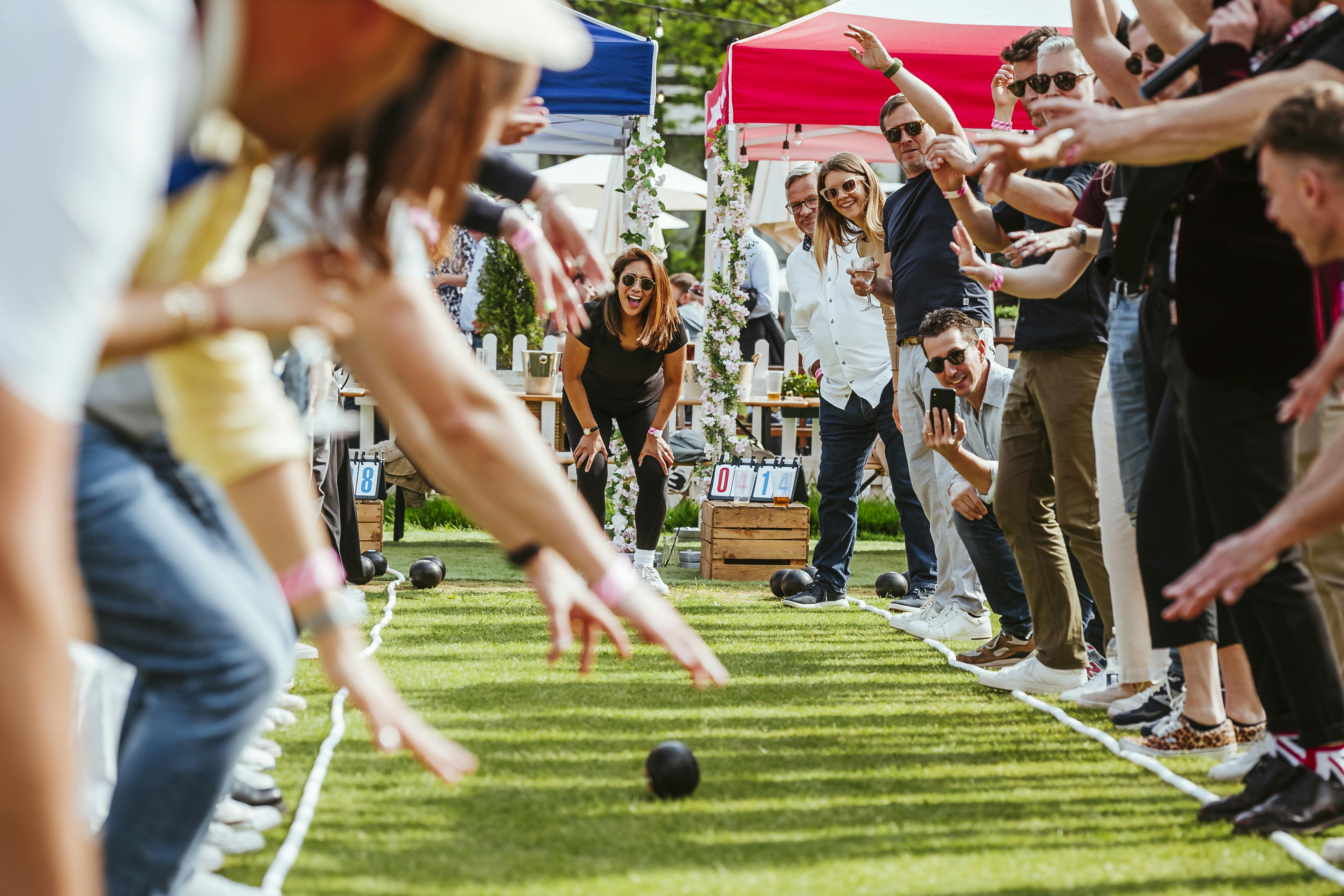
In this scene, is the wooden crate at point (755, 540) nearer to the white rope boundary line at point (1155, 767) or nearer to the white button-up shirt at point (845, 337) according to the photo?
the white button-up shirt at point (845, 337)

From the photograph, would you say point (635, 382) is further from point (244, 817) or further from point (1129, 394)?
point (244, 817)

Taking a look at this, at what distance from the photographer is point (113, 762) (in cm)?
266

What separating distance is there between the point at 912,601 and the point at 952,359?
1.95 meters

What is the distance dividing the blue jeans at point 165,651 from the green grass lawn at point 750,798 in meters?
0.97

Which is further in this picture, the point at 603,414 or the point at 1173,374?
the point at 603,414

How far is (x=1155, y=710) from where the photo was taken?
3953mm

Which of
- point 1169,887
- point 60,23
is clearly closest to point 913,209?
point 1169,887

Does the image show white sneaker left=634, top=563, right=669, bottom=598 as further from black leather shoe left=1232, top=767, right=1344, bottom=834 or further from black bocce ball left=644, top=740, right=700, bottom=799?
black leather shoe left=1232, top=767, right=1344, bottom=834

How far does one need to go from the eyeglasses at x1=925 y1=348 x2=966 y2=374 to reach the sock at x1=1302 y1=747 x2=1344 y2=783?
2577mm

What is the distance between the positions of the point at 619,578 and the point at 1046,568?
3178 mm

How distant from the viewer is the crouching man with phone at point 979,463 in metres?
5.16

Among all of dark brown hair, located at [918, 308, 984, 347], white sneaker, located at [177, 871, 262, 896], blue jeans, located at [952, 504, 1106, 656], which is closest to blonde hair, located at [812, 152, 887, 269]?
dark brown hair, located at [918, 308, 984, 347]

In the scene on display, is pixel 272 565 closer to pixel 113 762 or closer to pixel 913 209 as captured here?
pixel 113 762

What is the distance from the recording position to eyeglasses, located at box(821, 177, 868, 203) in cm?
679
